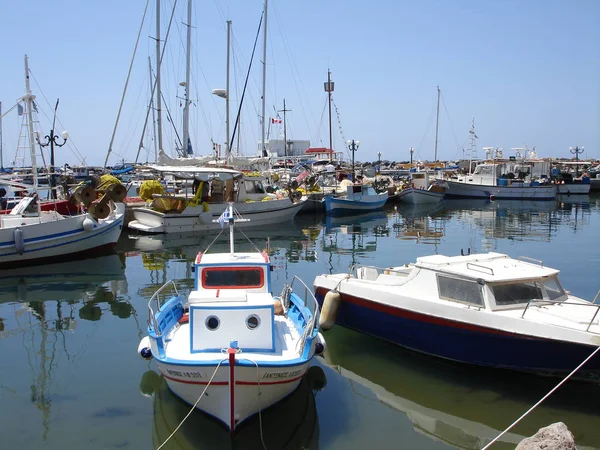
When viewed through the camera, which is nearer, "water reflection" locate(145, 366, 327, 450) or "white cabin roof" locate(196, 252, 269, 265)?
"water reflection" locate(145, 366, 327, 450)

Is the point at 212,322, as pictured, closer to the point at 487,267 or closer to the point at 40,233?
the point at 487,267

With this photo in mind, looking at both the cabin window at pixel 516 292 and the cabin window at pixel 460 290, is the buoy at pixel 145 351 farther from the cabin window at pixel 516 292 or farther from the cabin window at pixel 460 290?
the cabin window at pixel 516 292

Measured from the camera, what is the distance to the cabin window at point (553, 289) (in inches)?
405

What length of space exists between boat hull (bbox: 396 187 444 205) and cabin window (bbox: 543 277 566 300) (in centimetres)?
3669

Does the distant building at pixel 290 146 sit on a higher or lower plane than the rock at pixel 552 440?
higher

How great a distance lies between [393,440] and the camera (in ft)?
26.8

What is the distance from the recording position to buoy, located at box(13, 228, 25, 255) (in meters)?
19.9

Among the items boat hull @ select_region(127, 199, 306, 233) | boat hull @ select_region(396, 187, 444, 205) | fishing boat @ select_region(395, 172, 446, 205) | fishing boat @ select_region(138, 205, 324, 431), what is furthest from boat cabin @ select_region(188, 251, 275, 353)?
fishing boat @ select_region(395, 172, 446, 205)

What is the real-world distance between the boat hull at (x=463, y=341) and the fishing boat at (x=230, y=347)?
1.82 m

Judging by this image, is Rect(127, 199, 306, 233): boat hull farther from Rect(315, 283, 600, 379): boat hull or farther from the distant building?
the distant building

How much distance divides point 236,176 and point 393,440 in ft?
76.1

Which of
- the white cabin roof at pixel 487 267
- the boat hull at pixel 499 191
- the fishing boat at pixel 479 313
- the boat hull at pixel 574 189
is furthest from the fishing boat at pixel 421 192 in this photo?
the white cabin roof at pixel 487 267

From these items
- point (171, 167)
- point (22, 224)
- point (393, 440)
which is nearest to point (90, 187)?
point (22, 224)

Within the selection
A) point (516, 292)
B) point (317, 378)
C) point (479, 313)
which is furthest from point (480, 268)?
point (317, 378)
